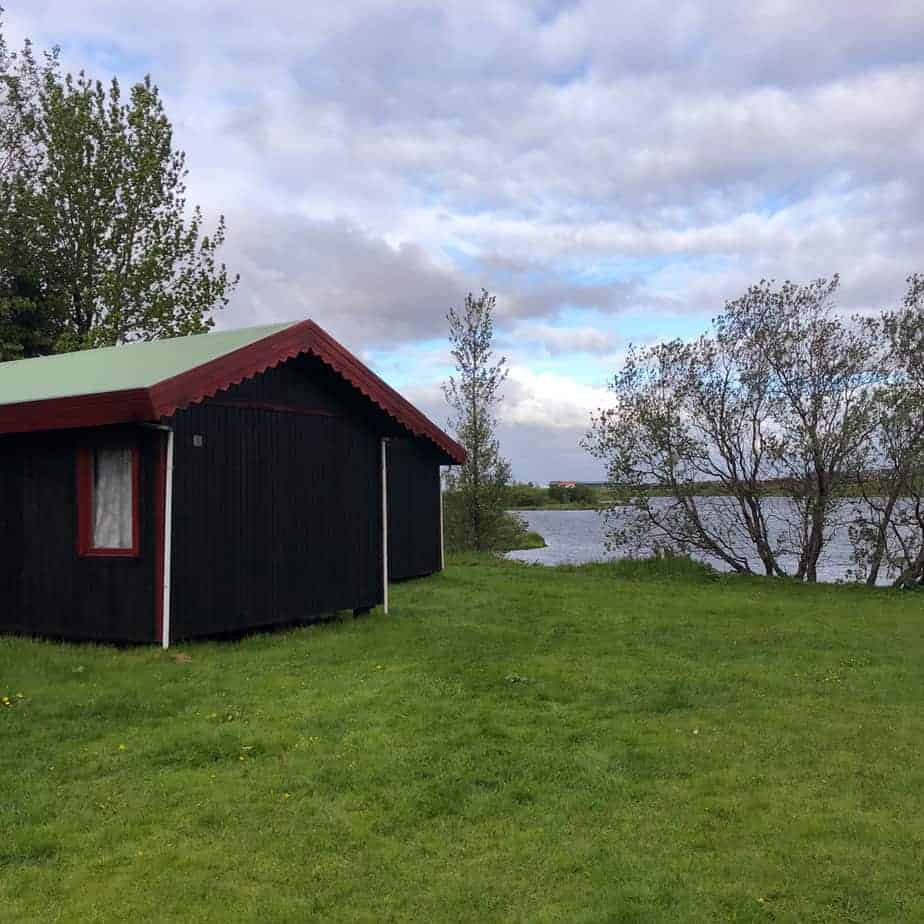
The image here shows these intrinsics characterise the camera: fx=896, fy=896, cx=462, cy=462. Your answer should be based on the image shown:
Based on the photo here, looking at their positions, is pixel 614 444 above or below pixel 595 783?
above

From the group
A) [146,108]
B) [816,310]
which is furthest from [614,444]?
[146,108]

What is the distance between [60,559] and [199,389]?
2.40 metres

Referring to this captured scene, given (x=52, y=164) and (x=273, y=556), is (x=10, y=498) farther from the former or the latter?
(x=52, y=164)

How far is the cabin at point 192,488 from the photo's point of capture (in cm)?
847

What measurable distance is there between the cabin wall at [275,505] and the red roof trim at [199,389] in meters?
0.31

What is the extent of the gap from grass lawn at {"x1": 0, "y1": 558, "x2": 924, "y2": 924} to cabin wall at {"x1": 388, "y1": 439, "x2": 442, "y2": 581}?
6410mm

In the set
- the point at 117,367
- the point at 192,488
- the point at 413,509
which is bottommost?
the point at 413,509

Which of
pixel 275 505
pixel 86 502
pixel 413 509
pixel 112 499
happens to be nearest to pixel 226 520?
pixel 275 505

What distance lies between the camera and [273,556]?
378 inches

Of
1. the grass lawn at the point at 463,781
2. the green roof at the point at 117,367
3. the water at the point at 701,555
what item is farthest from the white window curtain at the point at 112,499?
the water at the point at 701,555

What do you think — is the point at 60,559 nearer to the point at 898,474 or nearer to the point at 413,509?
the point at 413,509

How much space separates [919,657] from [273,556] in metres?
6.49

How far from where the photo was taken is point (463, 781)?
4832 millimetres

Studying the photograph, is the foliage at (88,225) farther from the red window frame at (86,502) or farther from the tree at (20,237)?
the red window frame at (86,502)
